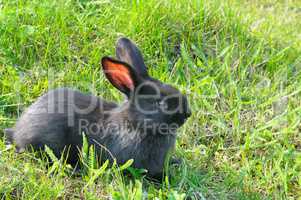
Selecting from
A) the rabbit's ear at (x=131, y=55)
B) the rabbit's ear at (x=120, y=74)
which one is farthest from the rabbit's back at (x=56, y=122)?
the rabbit's ear at (x=131, y=55)

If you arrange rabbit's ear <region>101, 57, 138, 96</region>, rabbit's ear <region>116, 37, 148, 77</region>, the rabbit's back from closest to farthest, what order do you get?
rabbit's ear <region>101, 57, 138, 96</region> < the rabbit's back < rabbit's ear <region>116, 37, 148, 77</region>

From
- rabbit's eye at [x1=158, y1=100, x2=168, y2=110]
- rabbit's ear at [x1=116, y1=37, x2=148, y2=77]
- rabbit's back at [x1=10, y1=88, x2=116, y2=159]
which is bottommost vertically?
rabbit's back at [x1=10, y1=88, x2=116, y2=159]

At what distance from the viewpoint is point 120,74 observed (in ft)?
13.3

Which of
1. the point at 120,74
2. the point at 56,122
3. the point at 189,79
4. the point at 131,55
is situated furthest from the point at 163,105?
the point at 189,79

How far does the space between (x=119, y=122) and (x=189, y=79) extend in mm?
1031

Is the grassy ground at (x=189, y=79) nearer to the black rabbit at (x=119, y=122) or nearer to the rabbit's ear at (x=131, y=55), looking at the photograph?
the black rabbit at (x=119, y=122)

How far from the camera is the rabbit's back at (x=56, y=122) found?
4156mm

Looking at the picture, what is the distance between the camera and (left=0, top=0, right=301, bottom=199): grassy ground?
4.04 m

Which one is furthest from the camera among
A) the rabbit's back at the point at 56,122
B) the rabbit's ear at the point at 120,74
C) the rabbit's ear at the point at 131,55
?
the rabbit's ear at the point at 131,55

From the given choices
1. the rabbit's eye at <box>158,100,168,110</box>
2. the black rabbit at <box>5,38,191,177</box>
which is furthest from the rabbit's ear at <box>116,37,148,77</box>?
the rabbit's eye at <box>158,100,168,110</box>

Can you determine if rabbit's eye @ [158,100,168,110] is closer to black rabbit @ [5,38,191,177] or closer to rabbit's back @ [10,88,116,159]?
black rabbit @ [5,38,191,177]

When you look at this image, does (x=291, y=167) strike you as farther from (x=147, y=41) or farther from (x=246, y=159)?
Result: (x=147, y=41)

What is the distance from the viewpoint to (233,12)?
218 inches

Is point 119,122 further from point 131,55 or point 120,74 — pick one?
point 131,55
